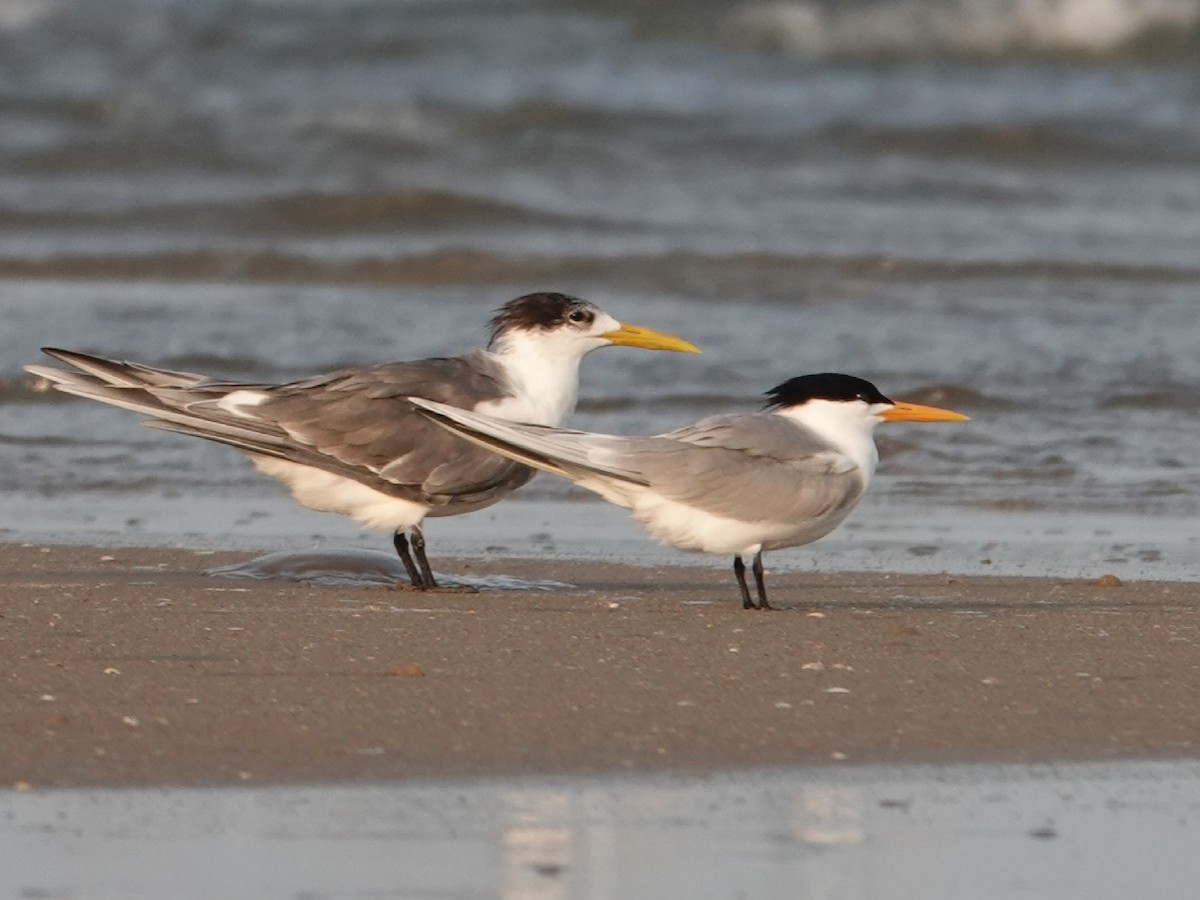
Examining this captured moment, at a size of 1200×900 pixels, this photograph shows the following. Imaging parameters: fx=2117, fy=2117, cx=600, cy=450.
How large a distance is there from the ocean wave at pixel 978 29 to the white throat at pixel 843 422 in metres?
15.8

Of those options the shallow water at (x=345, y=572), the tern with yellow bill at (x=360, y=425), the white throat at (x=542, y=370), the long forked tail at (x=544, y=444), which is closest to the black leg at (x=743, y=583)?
the long forked tail at (x=544, y=444)

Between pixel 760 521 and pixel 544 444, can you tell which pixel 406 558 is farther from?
pixel 760 521

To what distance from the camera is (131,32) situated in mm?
20531

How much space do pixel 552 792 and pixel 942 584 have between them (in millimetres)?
2438

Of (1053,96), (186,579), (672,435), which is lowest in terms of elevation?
(186,579)

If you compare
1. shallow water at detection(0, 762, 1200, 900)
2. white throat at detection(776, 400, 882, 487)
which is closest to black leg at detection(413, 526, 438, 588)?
white throat at detection(776, 400, 882, 487)

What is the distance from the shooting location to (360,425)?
5754 mm

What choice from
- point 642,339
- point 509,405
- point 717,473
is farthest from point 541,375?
point 717,473

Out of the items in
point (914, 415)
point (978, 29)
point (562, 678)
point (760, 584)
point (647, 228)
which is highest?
point (978, 29)

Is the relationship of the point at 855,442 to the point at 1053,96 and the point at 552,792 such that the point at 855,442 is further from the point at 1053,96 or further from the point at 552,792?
the point at 1053,96

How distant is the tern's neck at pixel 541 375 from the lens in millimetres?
5945

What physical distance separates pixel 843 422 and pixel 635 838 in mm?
2327

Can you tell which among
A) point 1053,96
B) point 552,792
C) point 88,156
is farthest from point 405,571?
point 1053,96

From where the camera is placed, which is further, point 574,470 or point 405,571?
point 405,571
